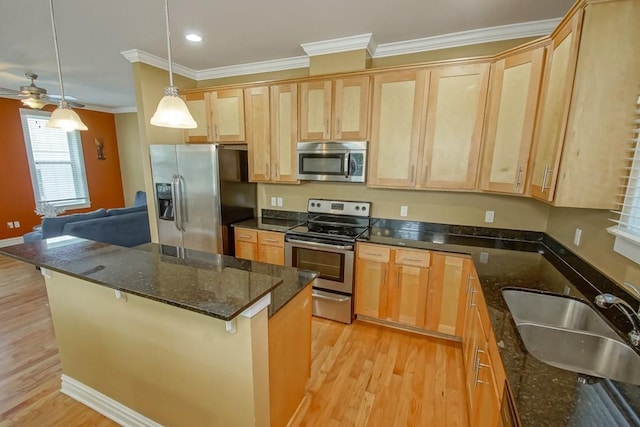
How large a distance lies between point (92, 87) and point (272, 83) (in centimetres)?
367

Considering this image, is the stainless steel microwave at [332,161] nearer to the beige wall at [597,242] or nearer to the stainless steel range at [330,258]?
the stainless steel range at [330,258]

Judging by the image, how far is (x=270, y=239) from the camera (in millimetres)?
3090

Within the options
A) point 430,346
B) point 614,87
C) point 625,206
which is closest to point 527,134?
point 614,87

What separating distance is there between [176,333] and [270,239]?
5.54 feet

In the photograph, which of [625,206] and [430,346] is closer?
[625,206]

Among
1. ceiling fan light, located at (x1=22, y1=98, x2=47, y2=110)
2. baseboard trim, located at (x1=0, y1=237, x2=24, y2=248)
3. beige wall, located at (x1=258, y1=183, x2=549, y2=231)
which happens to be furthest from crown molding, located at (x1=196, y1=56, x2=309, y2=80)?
baseboard trim, located at (x1=0, y1=237, x2=24, y2=248)

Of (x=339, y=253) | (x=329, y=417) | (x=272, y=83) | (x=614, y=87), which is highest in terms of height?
(x=272, y=83)

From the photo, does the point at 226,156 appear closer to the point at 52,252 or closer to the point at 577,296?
the point at 52,252

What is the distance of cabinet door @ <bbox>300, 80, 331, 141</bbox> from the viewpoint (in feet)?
9.37

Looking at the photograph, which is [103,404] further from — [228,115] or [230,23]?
Answer: [230,23]

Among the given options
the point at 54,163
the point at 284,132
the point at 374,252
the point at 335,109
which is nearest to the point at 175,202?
the point at 284,132

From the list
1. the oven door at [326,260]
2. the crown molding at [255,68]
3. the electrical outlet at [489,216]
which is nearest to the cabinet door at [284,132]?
the crown molding at [255,68]

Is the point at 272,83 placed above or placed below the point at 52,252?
above

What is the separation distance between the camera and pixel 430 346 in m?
2.56
